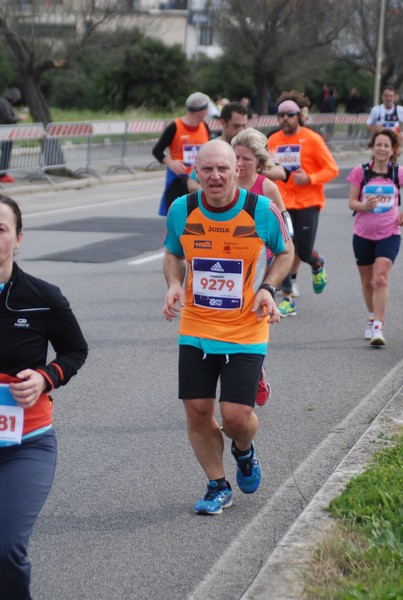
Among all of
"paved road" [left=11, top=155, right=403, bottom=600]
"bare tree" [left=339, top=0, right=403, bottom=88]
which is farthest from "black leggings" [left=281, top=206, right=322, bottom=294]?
"bare tree" [left=339, top=0, right=403, bottom=88]

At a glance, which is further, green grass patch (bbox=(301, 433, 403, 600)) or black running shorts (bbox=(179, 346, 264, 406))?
black running shorts (bbox=(179, 346, 264, 406))

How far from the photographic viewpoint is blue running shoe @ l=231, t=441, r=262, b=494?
17.9 feet

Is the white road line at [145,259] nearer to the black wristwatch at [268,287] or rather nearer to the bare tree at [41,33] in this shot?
the black wristwatch at [268,287]

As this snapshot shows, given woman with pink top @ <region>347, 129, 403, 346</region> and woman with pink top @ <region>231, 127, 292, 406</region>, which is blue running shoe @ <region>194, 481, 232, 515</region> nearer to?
woman with pink top @ <region>231, 127, 292, 406</region>

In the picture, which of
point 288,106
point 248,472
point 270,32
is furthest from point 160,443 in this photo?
point 270,32

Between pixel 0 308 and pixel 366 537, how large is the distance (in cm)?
173

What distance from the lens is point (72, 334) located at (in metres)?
3.98

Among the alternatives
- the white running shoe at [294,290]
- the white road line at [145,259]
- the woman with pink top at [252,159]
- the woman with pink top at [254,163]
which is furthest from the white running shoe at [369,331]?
the white road line at [145,259]

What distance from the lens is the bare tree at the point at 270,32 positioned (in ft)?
138

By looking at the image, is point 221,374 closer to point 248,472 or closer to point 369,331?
point 248,472

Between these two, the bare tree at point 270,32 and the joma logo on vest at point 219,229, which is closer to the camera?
the joma logo on vest at point 219,229

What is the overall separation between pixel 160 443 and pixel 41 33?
22.9 meters

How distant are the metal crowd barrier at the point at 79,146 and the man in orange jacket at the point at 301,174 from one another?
33.9ft

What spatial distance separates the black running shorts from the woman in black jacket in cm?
133
